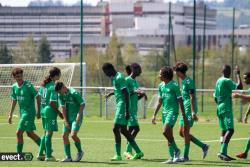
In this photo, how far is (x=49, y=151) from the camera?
18266 mm

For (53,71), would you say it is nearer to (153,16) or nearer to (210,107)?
(210,107)

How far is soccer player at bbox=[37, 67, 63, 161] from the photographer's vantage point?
1822 cm

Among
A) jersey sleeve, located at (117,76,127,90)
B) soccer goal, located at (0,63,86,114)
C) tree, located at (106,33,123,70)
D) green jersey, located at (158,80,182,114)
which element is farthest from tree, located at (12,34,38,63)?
green jersey, located at (158,80,182,114)

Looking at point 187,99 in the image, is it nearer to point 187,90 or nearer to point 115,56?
point 187,90

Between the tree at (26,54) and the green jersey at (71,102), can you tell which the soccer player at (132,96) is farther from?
the tree at (26,54)

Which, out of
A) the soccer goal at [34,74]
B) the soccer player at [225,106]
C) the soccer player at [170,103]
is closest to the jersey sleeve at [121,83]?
the soccer player at [170,103]

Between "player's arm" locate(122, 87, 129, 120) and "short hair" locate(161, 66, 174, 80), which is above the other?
"short hair" locate(161, 66, 174, 80)

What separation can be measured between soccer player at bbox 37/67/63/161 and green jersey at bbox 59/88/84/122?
27 cm

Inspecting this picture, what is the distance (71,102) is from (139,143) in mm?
6050

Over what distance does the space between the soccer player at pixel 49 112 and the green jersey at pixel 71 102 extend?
0.90 ft

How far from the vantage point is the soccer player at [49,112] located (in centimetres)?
1822

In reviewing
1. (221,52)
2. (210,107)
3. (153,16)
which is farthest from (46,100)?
(153,16)

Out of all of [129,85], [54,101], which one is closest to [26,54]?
[129,85]

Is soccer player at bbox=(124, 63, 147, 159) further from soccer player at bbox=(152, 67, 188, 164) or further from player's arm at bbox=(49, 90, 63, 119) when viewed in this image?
player's arm at bbox=(49, 90, 63, 119)
